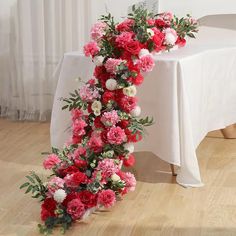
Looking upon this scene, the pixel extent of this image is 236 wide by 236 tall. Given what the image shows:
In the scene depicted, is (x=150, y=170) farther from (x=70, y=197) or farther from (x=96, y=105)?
(x=70, y=197)

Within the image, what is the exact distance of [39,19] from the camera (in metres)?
4.36

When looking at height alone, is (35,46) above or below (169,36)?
below

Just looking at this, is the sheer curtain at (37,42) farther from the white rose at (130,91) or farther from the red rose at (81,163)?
the red rose at (81,163)

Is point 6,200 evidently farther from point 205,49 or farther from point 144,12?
point 205,49

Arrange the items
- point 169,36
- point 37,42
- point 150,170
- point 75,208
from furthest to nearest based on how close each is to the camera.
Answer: point 37,42, point 150,170, point 169,36, point 75,208

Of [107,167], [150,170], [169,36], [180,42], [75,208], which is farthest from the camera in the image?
[150,170]

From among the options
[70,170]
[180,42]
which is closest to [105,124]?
[70,170]

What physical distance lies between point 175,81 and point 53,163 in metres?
0.73

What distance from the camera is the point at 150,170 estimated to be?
3.18 m

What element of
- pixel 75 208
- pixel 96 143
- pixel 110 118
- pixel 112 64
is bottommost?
pixel 75 208

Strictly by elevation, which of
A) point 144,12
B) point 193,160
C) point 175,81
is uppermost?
point 144,12

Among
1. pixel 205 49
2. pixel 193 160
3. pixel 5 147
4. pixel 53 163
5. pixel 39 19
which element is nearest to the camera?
pixel 53 163

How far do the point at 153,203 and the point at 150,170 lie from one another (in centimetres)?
53

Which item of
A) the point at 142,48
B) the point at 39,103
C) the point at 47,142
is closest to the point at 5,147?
the point at 47,142
